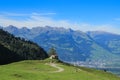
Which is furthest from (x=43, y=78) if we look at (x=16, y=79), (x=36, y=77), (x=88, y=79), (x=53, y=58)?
(x=53, y=58)

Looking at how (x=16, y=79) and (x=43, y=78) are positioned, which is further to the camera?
(x=43, y=78)

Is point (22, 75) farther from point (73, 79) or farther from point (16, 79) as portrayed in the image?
point (73, 79)

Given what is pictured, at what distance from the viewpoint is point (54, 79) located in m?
66.7

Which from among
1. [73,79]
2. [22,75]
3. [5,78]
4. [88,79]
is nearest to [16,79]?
[5,78]

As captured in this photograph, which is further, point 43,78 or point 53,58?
point 53,58

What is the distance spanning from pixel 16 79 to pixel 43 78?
9026 millimetres

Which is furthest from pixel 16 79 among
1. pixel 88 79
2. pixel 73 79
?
pixel 88 79

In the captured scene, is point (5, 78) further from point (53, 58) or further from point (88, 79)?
point (53, 58)

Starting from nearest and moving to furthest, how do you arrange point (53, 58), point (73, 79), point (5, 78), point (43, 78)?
1. point (5, 78)
2. point (43, 78)
3. point (73, 79)
4. point (53, 58)

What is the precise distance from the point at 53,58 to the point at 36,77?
99.8 metres

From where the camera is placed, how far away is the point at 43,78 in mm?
65812

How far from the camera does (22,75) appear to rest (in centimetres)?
6650

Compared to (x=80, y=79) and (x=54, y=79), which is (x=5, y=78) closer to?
(x=54, y=79)

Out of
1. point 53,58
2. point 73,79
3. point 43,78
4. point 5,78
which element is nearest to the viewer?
point 5,78
